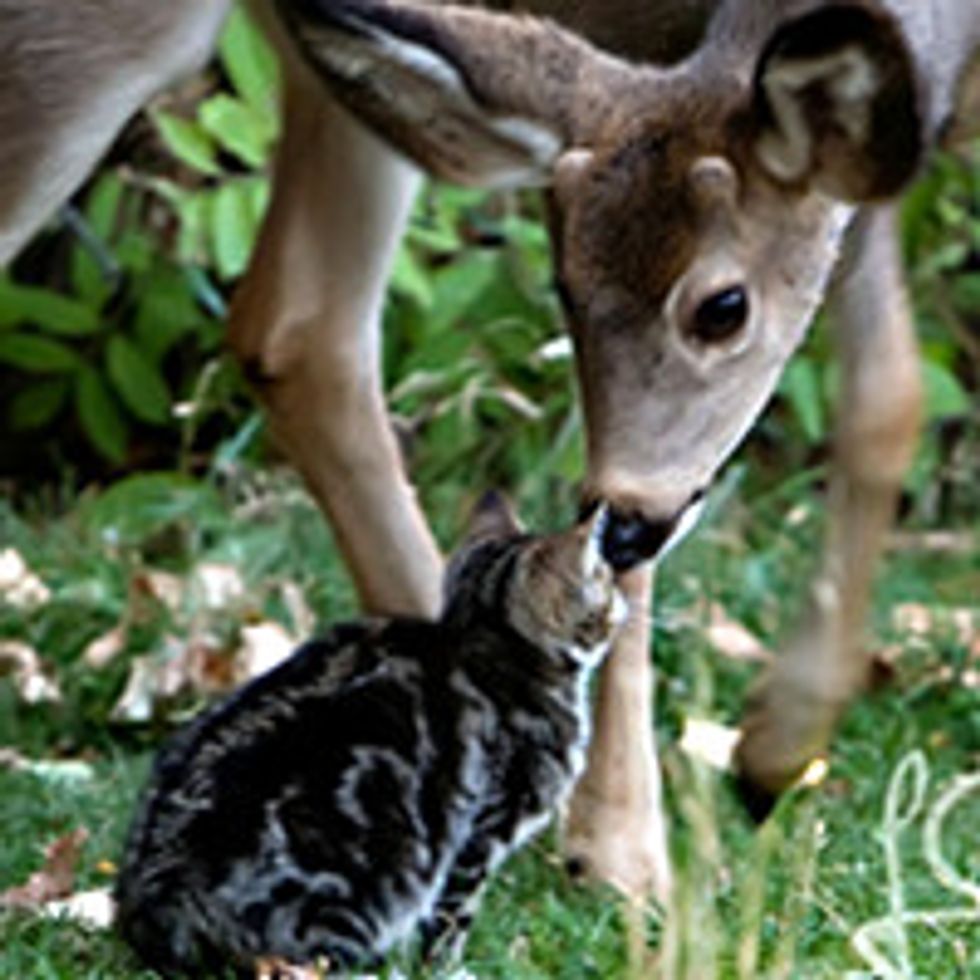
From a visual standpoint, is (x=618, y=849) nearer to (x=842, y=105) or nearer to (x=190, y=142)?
(x=842, y=105)

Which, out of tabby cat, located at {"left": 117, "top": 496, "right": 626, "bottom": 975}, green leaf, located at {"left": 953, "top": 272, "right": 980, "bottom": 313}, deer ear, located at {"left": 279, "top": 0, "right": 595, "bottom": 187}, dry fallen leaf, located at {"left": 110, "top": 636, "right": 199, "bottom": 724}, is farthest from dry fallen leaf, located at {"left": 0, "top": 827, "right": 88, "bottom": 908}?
green leaf, located at {"left": 953, "top": 272, "right": 980, "bottom": 313}

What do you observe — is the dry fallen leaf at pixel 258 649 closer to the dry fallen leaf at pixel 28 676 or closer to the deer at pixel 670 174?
the dry fallen leaf at pixel 28 676

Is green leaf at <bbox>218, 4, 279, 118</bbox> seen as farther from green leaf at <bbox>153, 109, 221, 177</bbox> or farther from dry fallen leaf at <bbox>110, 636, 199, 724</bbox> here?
dry fallen leaf at <bbox>110, 636, 199, 724</bbox>

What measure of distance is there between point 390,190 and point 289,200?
20cm

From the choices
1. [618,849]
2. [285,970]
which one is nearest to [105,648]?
[618,849]

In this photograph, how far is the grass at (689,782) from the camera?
436 centimetres

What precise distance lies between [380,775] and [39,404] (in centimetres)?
415

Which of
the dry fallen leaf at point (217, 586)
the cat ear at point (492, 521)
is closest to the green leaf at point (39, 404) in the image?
the dry fallen leaf at point (217, 586)

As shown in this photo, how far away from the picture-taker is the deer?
5102 millimetres

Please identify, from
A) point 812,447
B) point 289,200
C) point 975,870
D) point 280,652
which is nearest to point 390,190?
point 289,200

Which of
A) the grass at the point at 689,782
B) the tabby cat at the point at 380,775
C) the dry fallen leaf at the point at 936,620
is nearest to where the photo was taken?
the grass at the point at 689,782

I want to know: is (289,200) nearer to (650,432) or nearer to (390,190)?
(390,190)

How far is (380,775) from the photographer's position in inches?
183

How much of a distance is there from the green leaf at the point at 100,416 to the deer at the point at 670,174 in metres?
2.99
